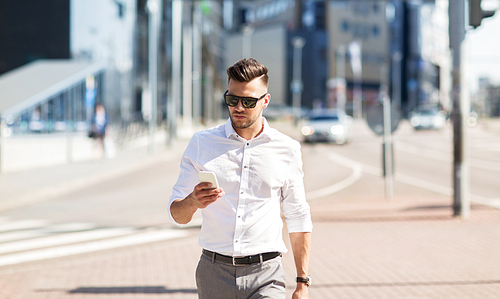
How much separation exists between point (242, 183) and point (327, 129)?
27.2 m

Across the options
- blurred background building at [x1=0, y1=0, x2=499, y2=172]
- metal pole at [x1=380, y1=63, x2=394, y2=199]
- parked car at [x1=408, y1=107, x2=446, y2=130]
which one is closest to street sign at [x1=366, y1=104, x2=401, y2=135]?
metal pole at [x1=380, y1=63, x2=394, y2=199]

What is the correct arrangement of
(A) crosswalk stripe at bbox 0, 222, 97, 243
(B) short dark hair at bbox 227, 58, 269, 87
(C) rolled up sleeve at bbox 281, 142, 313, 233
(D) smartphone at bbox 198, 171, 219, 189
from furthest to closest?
(A) crosswalk stripe at bbox 0, 222, 97, 243, (C) rolled up sleeve at bbox 281, 142, 313, 233, (B) short dark hair at bbox 227, 58, 269, 87, (D) smartphone at bbox 198, 171, 219, 189

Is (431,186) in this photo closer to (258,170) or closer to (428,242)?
(428,242)

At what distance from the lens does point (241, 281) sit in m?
2.67

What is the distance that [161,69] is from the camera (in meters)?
54.0

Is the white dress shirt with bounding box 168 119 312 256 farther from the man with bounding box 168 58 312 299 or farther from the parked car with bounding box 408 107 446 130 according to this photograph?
the parked car with bounding box 408 107 446 130

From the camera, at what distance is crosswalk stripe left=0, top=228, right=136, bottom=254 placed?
24.6 feet

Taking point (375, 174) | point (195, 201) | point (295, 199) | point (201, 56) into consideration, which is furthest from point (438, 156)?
point (201, 56)

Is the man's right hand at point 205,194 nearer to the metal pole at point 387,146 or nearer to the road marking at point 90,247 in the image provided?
the road marking at point 90,247

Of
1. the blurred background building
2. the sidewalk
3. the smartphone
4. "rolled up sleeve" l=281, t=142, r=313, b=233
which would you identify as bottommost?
the sidewalk

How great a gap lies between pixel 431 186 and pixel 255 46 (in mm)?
77503

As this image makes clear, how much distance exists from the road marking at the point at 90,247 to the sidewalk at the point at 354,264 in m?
0.26

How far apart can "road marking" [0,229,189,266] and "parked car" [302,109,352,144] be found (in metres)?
21.4

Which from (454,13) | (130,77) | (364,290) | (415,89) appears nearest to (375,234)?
(364,290)
